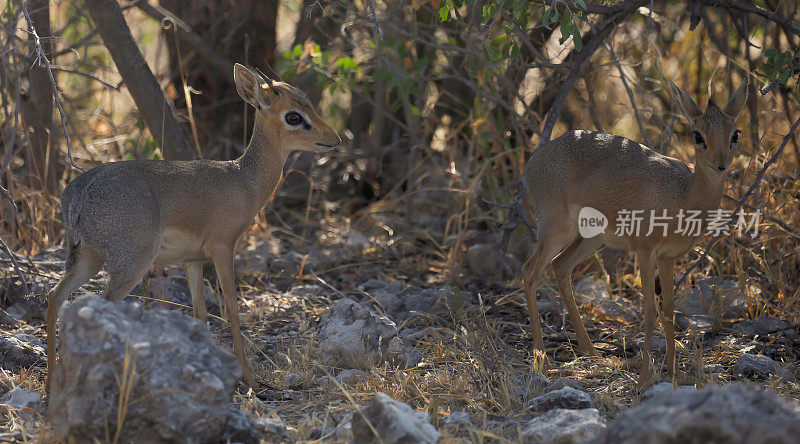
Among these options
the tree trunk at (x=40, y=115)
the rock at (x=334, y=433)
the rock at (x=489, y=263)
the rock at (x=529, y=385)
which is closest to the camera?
the rock at (x=334, y=433)

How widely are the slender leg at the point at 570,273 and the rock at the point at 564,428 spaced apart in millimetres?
1662

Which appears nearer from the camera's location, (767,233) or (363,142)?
(767,233)

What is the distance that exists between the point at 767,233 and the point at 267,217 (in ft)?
13.1

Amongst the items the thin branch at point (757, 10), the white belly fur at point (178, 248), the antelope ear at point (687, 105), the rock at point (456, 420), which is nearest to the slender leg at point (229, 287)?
the white belly fur at point (178, 248)

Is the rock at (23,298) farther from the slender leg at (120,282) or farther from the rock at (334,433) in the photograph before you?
the rock at (334,433)

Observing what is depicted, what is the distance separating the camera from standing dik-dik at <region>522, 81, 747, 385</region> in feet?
14.5

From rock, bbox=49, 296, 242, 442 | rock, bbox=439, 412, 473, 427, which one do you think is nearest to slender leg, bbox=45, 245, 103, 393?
rock, bbox=49, 296, 242, 442

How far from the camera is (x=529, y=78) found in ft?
25.3

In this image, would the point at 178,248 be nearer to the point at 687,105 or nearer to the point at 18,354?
the point at 18,354

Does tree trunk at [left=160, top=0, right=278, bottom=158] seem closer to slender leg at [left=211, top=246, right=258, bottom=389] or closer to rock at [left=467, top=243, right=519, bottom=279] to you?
rock at [left=467, top=243, right=519, bottom=279]

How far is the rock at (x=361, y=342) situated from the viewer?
4.56 meters

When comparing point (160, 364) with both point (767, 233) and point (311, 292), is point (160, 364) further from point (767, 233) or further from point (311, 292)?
point (767, 233)

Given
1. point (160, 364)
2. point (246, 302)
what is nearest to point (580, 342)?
point (246, 302)

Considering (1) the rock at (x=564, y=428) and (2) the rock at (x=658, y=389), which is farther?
(2) the rock at (x=658, y=389)
